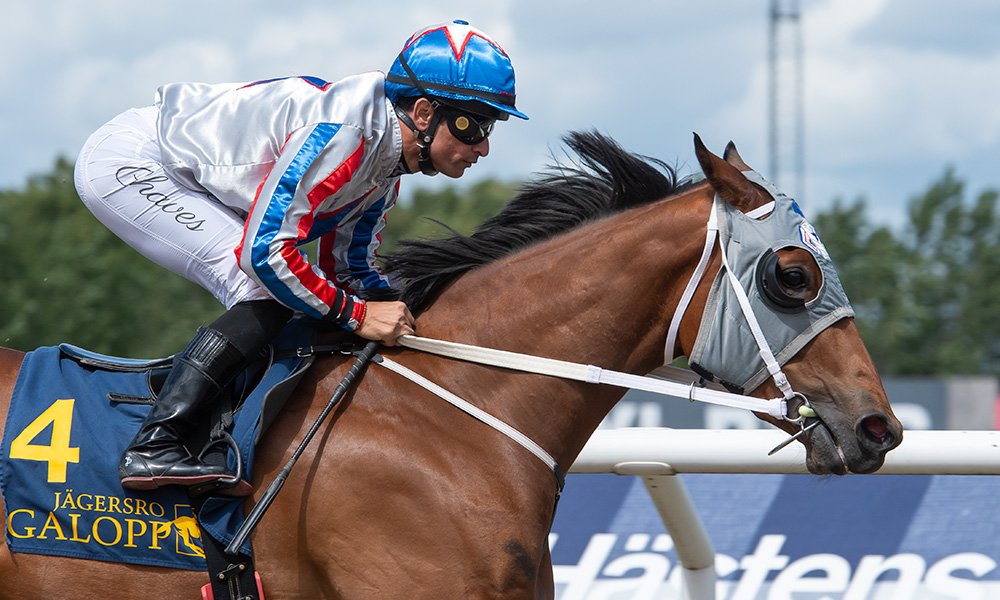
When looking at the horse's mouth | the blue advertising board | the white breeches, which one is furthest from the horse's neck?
the blue advertising board

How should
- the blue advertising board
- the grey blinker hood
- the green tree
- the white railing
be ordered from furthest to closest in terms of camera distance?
the green tree → the blue advertising board → the white railing → the grey blinker hood

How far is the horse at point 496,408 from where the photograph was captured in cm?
325

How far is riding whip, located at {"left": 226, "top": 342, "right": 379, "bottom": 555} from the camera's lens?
3.21 meters

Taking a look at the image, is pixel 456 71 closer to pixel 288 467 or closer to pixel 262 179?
pixel 262 179

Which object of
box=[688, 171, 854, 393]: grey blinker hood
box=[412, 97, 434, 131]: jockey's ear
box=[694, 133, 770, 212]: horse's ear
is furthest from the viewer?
box=[412, 97, 434, 131]: jockey's ear

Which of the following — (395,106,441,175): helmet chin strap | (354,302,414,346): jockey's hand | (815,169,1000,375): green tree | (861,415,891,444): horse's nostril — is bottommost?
(815,169,1000,375): green tree

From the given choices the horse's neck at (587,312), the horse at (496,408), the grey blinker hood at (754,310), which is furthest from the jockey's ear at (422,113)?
the grey blinker hood at (754,310)

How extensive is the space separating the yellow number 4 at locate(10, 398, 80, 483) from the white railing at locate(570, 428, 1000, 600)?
1.68m

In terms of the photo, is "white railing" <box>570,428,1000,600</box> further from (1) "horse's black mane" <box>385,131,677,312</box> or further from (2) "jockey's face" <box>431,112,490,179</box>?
(2) "jockey's face" <box>431,112,490,179</box>

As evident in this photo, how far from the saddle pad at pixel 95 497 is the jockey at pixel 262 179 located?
0.08 metres

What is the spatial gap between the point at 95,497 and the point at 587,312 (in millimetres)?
1417

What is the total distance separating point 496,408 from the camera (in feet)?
11.3

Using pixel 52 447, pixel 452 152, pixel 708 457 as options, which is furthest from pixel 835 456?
pixel 52 447

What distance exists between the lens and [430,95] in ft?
11.6
